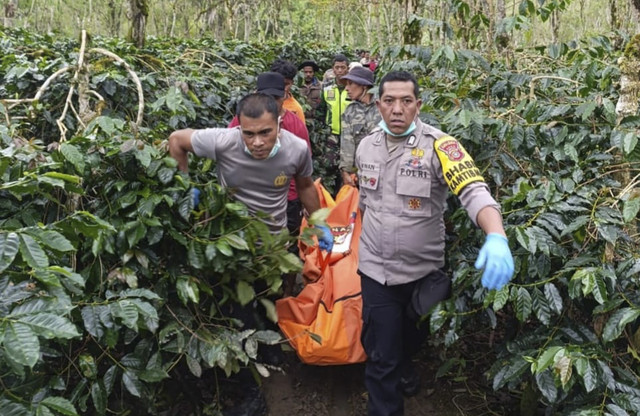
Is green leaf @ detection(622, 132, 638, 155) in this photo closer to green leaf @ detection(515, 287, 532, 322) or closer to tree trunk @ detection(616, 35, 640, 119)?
tree trunk @ detection(616, 35, 640, 119)

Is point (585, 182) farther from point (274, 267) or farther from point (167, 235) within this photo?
point (167, 235)

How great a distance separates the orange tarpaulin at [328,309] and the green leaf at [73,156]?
144cm

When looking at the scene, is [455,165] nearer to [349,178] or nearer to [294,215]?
[294,215]

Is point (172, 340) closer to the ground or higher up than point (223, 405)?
higher up

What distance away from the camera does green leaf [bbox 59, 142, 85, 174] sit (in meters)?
2.19

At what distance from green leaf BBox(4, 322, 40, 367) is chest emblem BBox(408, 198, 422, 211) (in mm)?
1839

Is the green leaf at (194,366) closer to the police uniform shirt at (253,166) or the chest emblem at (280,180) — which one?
the police uniform shirt at (253,166)

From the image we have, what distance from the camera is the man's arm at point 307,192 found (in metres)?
3.32

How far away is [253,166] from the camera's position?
2.99 metres

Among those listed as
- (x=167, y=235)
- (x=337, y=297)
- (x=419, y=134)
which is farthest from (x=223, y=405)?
(x=419, y=134)

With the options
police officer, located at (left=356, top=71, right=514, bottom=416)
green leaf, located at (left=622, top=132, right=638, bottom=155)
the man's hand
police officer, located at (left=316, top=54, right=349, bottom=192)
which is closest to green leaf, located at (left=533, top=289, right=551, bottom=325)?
police officer, located at (left=356, top=71, right=514, bottom=416)

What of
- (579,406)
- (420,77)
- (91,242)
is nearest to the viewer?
(579,406)

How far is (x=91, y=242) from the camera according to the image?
7.48 feet

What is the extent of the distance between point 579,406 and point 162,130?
270 centimetres
